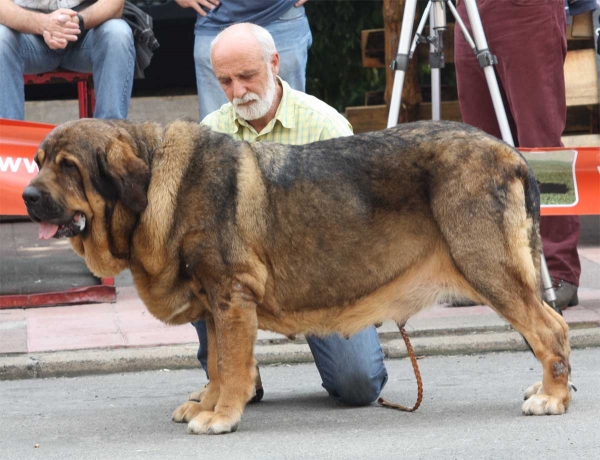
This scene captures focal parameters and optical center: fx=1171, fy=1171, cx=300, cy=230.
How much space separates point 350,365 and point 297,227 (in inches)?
34.0

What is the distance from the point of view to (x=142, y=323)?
289 inches

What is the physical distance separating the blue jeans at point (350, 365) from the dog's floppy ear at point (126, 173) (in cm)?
106

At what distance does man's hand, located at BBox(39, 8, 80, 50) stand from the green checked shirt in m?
2.26

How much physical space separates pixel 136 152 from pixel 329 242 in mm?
889

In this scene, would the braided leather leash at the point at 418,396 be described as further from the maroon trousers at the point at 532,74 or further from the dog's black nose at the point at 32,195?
the maroon trousers at the point at 532,74

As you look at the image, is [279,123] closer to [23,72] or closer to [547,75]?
[547,75]

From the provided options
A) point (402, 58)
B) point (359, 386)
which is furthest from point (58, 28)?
Answer: point (359, 386)

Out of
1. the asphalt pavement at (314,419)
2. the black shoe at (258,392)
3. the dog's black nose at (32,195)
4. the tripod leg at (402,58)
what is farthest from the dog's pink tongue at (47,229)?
the tripod leg at (402,58)

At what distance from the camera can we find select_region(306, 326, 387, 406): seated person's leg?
545 centimetres

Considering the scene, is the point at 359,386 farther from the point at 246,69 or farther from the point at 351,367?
the point at 246,69

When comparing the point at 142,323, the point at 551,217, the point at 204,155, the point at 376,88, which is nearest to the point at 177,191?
the point at 204,155

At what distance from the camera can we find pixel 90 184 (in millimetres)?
4707

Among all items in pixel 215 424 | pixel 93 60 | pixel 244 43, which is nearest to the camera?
pixel 215 424

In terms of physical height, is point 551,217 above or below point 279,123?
below
